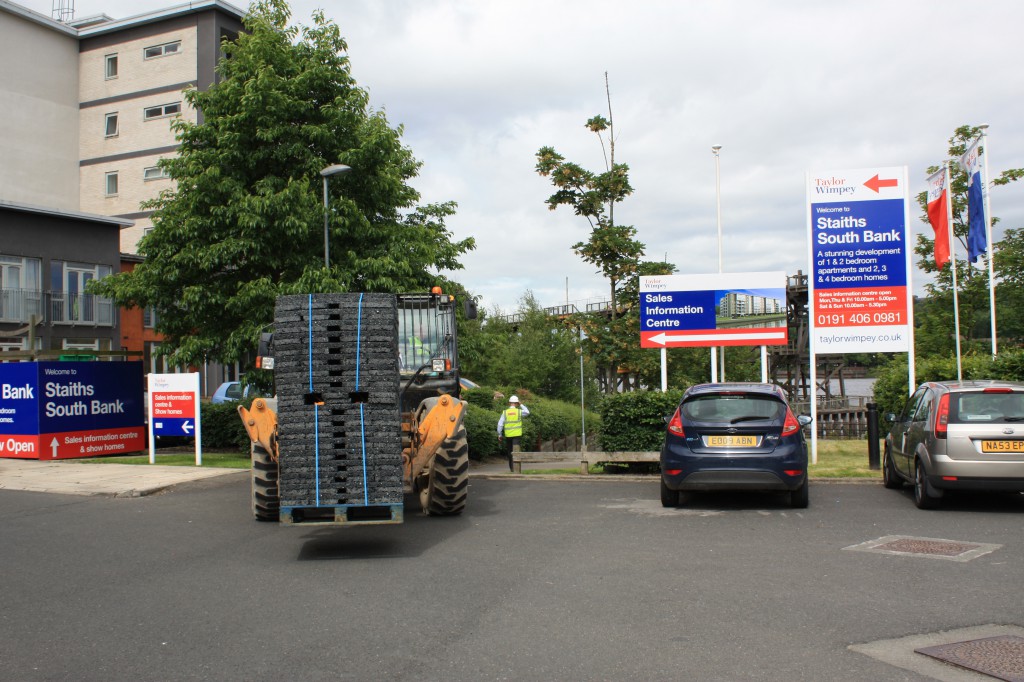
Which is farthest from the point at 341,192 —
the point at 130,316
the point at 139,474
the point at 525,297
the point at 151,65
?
the point at 151,65

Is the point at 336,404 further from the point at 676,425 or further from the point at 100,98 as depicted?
the point at 100,98

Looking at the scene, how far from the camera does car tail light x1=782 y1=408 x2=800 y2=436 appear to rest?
10.7 metres

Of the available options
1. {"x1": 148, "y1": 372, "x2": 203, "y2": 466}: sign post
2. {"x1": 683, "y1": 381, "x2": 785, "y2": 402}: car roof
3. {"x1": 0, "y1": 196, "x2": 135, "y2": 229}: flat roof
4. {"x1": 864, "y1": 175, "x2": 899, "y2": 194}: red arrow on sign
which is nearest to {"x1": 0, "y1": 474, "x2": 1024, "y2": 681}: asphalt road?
{"x1": 683, "y1": 381, "x2": 785, "y2": 402}: car roof

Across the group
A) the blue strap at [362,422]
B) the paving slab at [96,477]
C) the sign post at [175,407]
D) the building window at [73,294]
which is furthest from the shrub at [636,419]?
the building window at [73,294]

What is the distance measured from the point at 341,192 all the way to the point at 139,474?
7.90 meters

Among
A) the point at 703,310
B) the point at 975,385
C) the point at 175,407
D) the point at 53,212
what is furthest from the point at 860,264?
the point at 53,212

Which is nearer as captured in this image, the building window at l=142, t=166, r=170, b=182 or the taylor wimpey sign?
the taylor wimpey sign

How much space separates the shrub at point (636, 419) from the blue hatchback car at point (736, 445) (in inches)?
174

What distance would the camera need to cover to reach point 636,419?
15.7 meters

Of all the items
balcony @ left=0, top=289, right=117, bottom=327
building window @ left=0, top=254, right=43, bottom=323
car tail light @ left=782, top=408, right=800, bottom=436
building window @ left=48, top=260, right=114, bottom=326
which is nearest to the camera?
car tail light @ left=782, top=408, right=800, bottom=436

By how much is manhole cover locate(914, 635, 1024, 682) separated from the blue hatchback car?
200 inches

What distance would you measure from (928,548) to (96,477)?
539 inches

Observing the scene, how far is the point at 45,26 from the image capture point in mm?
47688

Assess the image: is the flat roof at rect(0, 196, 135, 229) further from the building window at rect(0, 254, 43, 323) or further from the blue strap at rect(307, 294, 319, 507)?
the blue strap at rect(307, 294, 319, 507)
